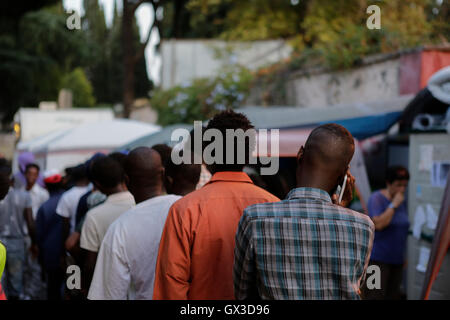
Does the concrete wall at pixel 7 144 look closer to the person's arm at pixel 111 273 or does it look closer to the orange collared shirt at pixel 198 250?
the person's arm at pixel 111 273

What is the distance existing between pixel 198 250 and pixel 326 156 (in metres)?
0.78

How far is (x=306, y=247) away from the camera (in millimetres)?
2070

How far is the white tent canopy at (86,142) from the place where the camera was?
1009cm

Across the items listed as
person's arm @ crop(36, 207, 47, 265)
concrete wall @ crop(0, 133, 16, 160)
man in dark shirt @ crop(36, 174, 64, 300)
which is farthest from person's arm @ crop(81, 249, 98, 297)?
concrete wall @ crop(0, 133, 16, 160)

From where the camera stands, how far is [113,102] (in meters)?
46.3

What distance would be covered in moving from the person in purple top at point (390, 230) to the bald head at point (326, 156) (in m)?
3.28

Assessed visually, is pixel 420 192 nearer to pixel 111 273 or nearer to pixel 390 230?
pixel 390 230

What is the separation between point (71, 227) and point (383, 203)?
10.2 feet

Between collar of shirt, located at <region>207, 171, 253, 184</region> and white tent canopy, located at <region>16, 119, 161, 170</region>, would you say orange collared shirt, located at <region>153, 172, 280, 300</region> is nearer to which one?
collar of shirt, located at <region>207, 171, 253, 184</region>

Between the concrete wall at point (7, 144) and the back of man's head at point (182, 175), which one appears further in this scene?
the concrete wall at point (7, 144)

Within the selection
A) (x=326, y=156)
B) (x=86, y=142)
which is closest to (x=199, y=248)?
(x=326, y=156)

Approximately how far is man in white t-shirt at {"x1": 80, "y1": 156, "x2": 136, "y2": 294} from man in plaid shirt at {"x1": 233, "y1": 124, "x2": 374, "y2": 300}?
164cm

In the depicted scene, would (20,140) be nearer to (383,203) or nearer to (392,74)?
(392,74)

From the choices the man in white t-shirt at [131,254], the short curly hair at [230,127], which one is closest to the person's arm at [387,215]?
the man in white t-shirt at [131,254]
